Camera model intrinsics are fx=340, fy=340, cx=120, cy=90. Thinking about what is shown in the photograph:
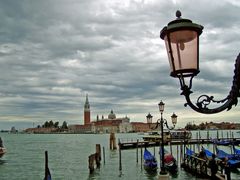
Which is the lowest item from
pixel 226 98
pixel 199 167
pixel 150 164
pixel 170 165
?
pixel 150 164

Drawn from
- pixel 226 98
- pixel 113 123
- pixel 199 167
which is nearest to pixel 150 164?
pixel 199 167

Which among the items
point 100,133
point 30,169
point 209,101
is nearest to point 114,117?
point 100,133

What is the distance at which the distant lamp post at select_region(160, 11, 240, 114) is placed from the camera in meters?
2.49

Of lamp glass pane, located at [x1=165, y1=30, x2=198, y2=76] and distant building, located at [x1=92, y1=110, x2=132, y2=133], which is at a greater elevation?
lamp glass pane, located at [x1=165, y1=30, x2=198, y2=76]

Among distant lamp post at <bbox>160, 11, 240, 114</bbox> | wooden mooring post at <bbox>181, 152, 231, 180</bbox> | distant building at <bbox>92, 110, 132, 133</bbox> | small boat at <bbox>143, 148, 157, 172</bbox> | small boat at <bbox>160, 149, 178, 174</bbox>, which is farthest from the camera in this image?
distant building at <bbox>92, 110, 132, 133</bbox>

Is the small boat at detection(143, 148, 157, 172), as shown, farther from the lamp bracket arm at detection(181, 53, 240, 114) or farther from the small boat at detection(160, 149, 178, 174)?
the lamp bracket arm at detection(181, 53, 240, 114)

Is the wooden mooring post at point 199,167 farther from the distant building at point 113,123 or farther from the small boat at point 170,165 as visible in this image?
the distant building at point 113,123

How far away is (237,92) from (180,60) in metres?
0.49

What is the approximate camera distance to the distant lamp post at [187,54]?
2492 millimetres

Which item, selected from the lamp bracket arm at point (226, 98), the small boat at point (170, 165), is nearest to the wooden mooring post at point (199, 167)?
the small boat at point (170, 165)

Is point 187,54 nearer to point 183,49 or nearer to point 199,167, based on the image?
point 183,49

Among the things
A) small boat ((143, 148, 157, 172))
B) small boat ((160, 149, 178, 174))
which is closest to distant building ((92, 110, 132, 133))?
small boat ((143, 148, 157, 172))

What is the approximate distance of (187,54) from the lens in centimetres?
252

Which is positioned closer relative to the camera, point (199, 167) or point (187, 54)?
point (187, 54)
